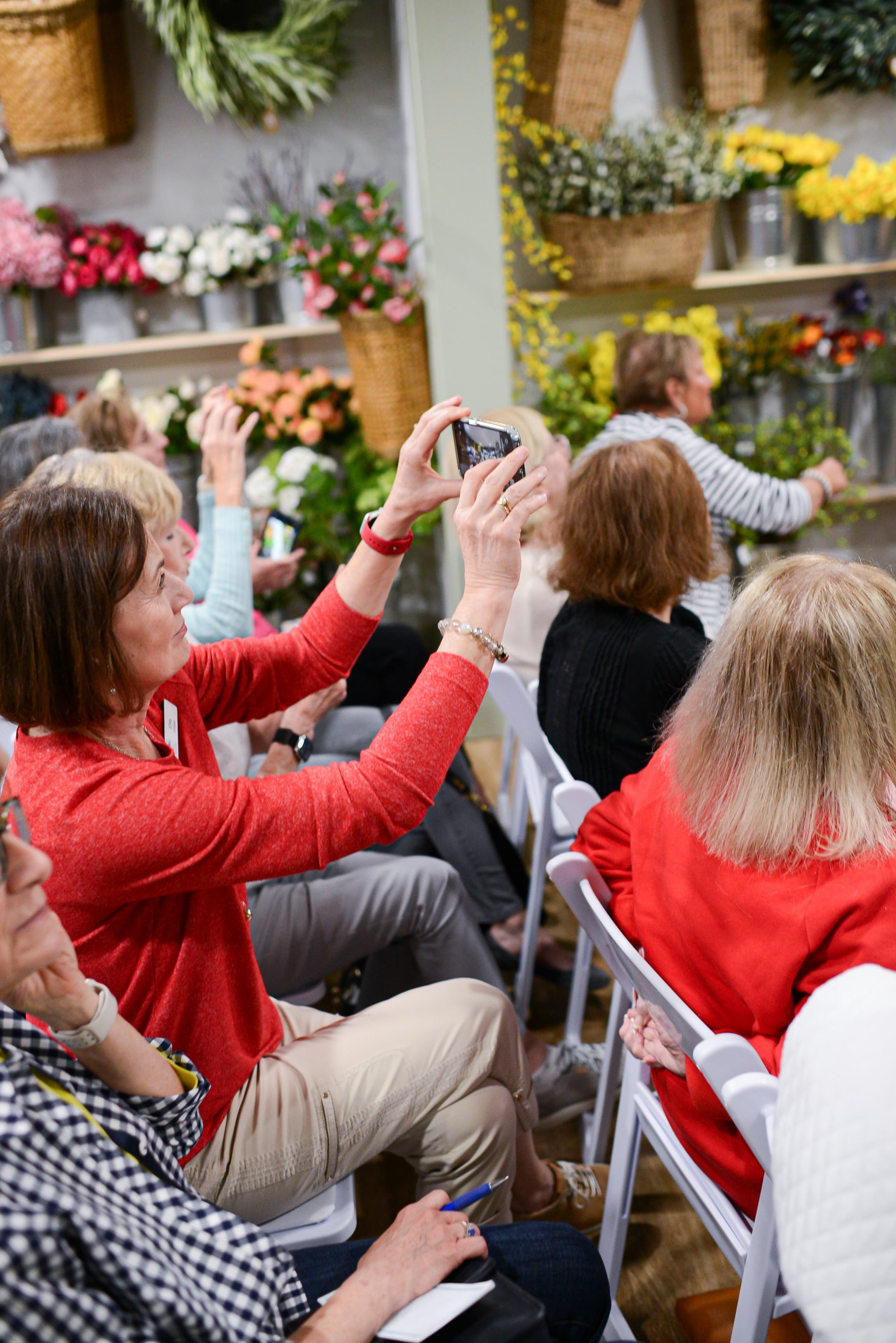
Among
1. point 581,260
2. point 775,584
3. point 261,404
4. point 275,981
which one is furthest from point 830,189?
point 275,981

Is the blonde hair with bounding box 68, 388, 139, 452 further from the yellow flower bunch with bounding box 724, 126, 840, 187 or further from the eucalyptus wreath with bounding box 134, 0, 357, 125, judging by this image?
the yellow flower bunch with bounding box 724, 126, 840, 187

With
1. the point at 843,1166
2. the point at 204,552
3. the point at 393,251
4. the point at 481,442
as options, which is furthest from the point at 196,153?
the point at 843,1166

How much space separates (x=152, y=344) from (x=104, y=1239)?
342 centimetres

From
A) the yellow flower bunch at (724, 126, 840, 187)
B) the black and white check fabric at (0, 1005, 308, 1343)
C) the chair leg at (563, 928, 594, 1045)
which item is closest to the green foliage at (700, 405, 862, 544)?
the yellow flower bunch at (724, 126, 840, 187)

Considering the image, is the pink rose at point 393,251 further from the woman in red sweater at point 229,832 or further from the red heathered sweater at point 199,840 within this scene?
the red heathered sweater at point 199,840

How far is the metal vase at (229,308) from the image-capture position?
12.0 feet

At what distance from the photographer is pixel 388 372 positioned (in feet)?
11.0

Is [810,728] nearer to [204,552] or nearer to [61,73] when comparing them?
[204,552]

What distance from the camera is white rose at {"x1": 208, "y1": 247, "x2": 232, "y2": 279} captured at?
3.53 meters

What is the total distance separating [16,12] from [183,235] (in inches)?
30.2

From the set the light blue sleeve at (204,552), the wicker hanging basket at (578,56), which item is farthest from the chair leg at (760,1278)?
the wicker hanging basket at (578,56)

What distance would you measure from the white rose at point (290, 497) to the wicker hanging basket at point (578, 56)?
1492mm

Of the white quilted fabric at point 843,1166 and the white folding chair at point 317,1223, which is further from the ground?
the white quilted fabric at point 843,1166

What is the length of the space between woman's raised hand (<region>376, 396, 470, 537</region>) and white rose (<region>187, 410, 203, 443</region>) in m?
2.05
